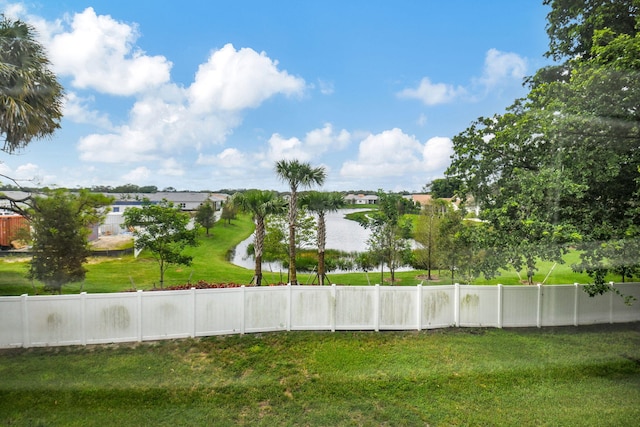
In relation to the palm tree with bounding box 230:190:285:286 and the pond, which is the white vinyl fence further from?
the pond

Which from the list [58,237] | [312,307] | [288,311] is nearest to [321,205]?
[312,307]

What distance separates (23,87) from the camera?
552 cm

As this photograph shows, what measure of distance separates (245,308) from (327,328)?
68.4 inches

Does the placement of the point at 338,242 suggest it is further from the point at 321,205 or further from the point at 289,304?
the point at 289,304

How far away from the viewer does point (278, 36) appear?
10.4 meters

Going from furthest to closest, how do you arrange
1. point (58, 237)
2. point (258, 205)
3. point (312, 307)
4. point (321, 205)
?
point (321, 205)
point (258, 205)
point (58, 237)
point (312, 307)

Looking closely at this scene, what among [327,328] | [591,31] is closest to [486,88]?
[591,31]

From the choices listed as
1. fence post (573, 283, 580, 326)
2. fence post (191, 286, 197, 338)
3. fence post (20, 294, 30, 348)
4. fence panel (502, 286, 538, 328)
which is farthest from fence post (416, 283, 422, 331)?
fence post (20, 294, 30, 348)

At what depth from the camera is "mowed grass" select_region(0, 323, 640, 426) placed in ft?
13.5

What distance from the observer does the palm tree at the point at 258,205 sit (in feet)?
30.6

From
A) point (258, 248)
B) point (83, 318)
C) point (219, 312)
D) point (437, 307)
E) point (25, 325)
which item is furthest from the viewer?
point (258, 248)

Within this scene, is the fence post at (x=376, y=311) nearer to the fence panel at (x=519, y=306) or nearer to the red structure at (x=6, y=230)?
the fence panel at (x=519, y=306)

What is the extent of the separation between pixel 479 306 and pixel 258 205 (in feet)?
20.1

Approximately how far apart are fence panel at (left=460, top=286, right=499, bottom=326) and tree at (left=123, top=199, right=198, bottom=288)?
7978 millimetres
